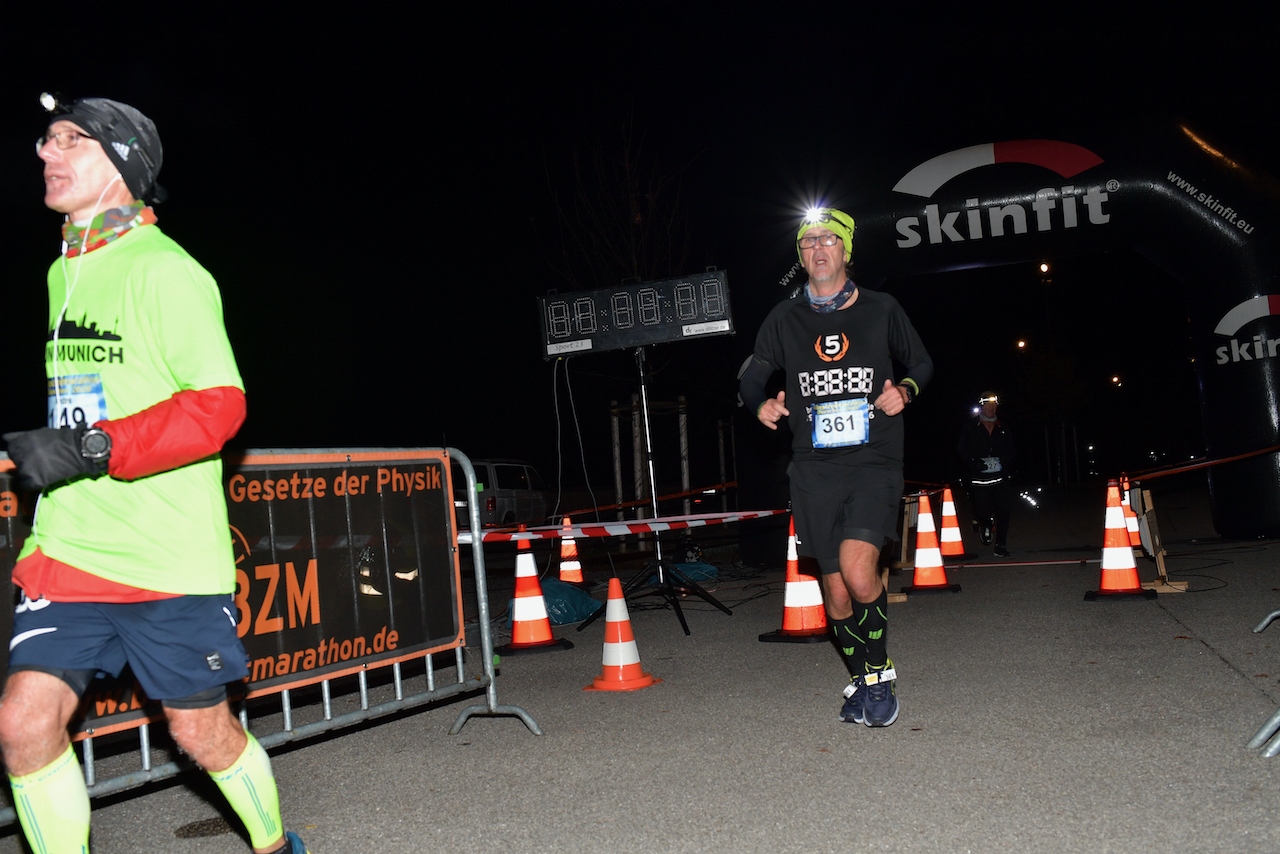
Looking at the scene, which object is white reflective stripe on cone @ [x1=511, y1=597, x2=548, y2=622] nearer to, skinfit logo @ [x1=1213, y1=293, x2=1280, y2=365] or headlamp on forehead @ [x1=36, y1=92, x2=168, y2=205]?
headlamp on forehead @ [x1=36, y1=92, x2=168, y2=205]

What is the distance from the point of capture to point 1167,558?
37.3ft

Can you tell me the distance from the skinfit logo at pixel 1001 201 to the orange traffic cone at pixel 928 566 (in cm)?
384

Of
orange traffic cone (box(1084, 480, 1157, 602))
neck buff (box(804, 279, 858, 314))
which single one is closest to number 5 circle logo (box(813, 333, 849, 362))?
neck buff (box(804, 279, 858, 314))

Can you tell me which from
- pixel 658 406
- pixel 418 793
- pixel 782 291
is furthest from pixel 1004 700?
pixel 658 406

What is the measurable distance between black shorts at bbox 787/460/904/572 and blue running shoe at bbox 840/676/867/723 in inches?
21.6

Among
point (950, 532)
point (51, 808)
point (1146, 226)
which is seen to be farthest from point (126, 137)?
point (1146, 226)

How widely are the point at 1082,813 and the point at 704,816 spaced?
1202 mm

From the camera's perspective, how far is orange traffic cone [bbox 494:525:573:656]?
7.50 metres

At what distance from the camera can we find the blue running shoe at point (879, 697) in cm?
464

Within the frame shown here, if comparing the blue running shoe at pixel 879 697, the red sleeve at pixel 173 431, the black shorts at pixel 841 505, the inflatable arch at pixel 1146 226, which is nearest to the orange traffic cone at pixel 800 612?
the black shorts at pixel 841 505

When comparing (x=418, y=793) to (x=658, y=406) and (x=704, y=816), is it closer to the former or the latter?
(x=704, y=816)

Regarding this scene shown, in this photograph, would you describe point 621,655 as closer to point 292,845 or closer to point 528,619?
point 528,619

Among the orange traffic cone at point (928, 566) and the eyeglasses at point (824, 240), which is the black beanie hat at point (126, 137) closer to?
the eyeglasses at point (824, 240)

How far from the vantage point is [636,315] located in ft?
28.9
